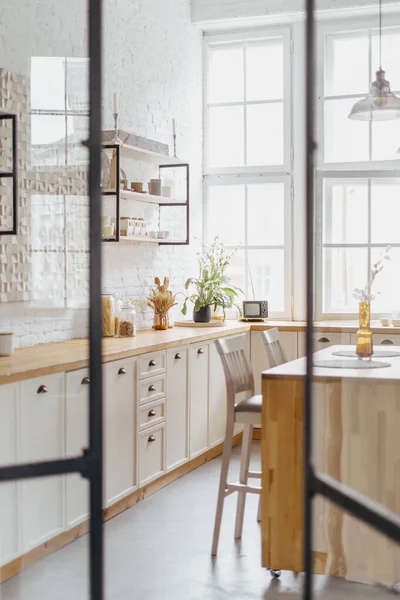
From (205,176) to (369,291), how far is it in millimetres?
5011

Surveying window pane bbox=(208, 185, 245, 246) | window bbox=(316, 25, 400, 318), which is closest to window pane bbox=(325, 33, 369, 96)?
window bbox=(316, 25, 400, 318)

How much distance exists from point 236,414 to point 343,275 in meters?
2.00

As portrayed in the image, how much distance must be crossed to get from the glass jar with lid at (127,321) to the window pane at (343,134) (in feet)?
10.1

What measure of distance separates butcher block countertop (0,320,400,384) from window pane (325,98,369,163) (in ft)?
1.14

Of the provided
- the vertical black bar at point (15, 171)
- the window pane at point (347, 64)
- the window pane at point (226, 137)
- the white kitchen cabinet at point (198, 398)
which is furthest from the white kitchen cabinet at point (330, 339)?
the window pane at point (226, 137)

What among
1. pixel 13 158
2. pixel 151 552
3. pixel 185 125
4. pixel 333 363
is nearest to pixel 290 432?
pixel 151 552

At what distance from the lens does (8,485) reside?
3119mm

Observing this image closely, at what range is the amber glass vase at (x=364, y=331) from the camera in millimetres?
1775

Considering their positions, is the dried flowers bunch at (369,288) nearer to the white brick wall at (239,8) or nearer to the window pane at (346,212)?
the window pane at (346,212)

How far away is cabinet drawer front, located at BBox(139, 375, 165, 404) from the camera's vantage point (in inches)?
172

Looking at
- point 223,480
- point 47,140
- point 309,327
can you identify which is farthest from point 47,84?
point 309,327

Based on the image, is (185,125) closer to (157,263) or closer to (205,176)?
(205,176)

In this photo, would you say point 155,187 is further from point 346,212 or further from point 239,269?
point 346,212

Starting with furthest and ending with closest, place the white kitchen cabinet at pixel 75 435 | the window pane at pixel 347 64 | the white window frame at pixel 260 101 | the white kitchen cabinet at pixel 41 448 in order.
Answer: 1. the white window frame at pixel 260 101
2. the white kitchen cabinet at pixel 75 435
3. the white kitchen cabinet at pixel 41 448
4. the window pane at pixel 347 64
